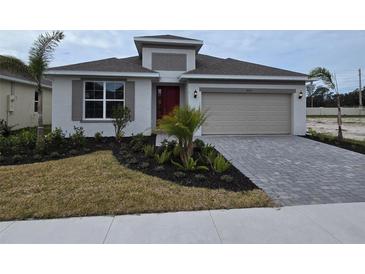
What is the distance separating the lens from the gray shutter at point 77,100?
12156mm

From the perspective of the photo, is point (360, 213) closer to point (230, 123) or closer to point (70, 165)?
point (70, 165)

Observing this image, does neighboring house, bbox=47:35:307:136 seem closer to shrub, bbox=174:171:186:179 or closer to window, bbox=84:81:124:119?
window, bbox=84:81:124:119

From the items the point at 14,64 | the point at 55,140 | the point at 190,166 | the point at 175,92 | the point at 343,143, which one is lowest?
the point at 190,166

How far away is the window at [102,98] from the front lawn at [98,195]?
609 cm

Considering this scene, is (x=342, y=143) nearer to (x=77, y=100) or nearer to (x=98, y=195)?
(x=98, y=195)

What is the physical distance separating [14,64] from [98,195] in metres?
7.42

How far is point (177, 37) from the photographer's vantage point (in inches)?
548

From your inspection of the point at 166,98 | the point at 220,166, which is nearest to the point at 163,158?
the point at 220,166

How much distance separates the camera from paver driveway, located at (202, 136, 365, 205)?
5.23 meters

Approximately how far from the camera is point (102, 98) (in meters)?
12.4

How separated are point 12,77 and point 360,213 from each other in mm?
17147

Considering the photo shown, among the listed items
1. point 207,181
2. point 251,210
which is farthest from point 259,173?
point 251,210

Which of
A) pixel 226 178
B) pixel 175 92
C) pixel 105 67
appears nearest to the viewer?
pixel 226 178

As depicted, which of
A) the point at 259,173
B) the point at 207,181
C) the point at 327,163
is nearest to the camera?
the point at 207,181
